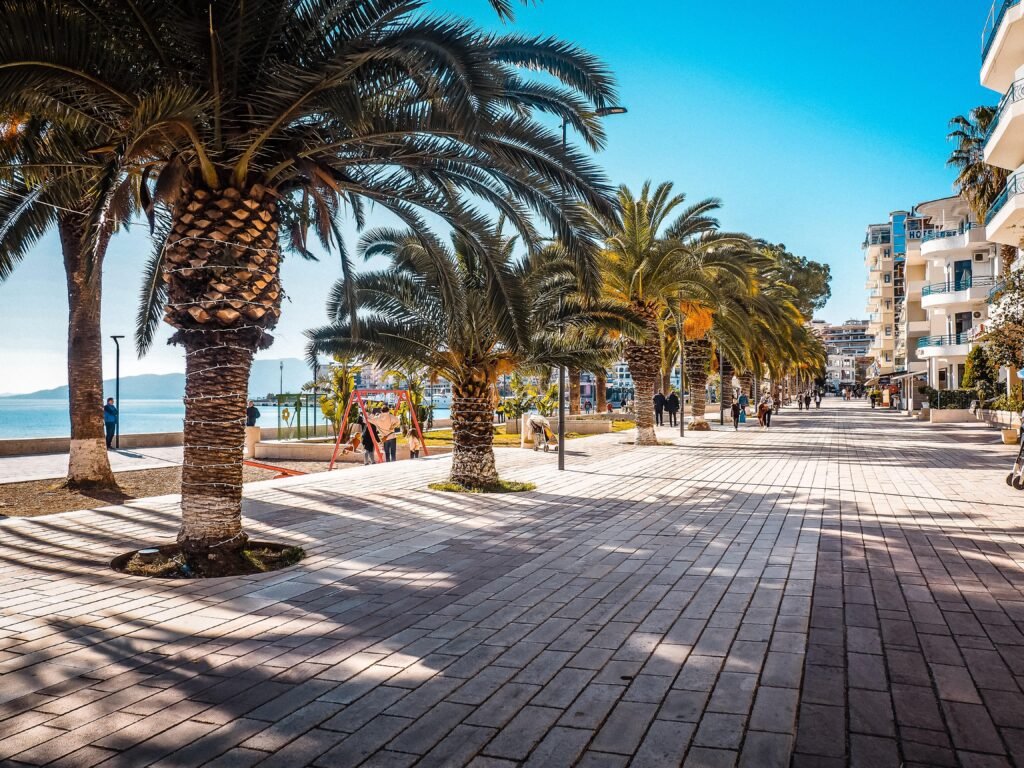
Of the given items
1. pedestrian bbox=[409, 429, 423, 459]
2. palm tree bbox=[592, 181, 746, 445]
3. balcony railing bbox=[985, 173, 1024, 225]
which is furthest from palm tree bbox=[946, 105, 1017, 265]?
pedestrian bbox=[409, 429, 423, 459]

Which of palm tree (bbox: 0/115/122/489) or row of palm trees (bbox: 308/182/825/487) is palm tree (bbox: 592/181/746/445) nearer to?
row of palm trees (bbox: 308/182/825/487)

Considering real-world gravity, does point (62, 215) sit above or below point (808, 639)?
above

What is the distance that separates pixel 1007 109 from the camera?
22766 millimetres

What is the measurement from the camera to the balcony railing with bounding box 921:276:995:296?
39.8 meters

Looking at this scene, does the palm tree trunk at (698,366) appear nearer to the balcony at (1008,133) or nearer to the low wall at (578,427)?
the low wall at (578,427)

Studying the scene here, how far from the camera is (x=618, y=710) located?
3.81 m

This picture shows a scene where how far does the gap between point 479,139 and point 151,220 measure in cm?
339

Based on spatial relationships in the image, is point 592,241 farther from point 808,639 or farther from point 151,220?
point 808,639

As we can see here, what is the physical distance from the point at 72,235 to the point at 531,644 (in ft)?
38.5

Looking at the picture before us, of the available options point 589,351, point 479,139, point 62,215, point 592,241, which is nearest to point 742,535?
point 592,241

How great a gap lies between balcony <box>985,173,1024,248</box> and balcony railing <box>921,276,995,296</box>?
12.8 meters

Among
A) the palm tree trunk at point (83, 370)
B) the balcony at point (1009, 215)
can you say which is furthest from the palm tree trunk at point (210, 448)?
the balcony at point (1009, 215)

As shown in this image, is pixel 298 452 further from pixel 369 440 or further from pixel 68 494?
pixel 68 494

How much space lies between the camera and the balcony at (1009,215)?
23.8m
